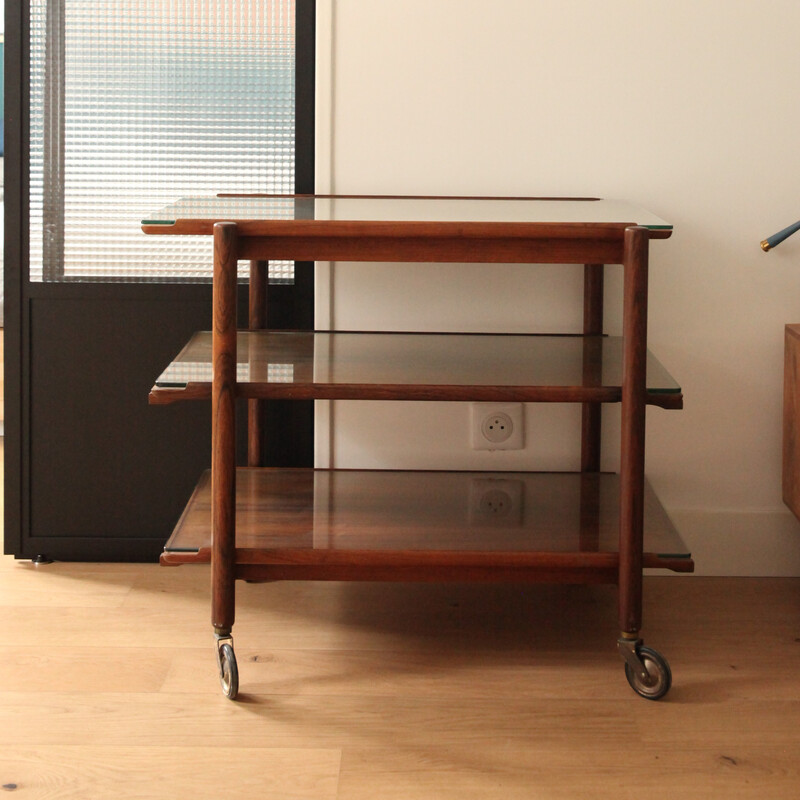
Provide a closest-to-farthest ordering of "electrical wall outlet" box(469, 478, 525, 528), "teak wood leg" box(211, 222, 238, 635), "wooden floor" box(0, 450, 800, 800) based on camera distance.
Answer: "wooden floor" box(0, 450, 800, 800)
"teak wood leg" box(211, 222, 238, 635)
"electrical wall outlet" box(469, 478, 525, 528)

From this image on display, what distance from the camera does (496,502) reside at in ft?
5.85

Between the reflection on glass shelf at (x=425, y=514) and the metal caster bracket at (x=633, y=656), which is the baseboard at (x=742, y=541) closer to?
the reflection on glass shelf at (x=425, y=514)

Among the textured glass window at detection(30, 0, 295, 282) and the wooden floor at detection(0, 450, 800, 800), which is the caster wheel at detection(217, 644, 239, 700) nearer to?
the wooden floor at detection(0, 450, 800, 800)

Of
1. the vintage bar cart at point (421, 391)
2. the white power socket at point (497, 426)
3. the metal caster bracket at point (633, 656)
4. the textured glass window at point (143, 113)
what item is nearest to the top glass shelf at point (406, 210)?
the vintage bar cart at point (421, 391)

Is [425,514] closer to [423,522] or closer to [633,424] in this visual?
→ [423,522]

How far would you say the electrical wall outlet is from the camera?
1686 millimetres

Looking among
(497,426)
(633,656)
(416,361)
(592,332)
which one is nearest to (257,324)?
(416,361)

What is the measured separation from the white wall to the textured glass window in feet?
0.39

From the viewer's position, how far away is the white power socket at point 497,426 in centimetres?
200

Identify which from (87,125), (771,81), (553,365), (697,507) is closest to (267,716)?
(553,365)

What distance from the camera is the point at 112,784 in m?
1.28

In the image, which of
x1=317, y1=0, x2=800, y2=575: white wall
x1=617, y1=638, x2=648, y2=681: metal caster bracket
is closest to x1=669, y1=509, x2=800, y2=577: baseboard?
x1=317, y1=0, x2=800, y2=575: white wall

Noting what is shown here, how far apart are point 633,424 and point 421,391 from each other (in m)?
0.30

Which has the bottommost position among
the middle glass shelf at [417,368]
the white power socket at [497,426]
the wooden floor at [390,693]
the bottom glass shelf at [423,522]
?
the wooden floor at [390,693]
